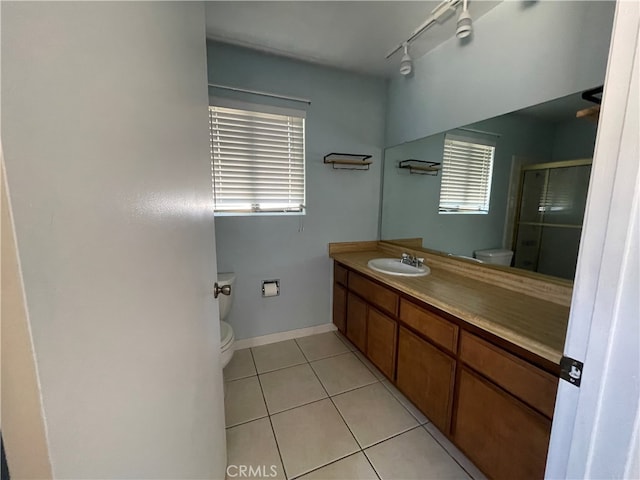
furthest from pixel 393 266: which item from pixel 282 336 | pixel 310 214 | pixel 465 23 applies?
pixel 465 23

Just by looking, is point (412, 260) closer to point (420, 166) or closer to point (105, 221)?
point (420, 166)

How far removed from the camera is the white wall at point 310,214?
6.77ft

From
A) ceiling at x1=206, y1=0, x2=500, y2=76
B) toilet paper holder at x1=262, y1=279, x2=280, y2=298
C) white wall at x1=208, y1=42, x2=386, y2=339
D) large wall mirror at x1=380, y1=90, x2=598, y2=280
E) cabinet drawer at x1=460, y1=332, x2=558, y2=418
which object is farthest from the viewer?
toilet paper holder at x1=262, y1=279, x2=280, y2=298

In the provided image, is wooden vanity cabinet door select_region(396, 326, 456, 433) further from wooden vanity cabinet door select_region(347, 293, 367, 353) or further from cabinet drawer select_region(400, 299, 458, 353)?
wooden vanity cabinet door select_region(347, 293, 367, 353)

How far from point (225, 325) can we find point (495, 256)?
1.92m

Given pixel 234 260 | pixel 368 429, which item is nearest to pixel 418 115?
pixel 234 260

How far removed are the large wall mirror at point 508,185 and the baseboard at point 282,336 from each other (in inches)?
48.3

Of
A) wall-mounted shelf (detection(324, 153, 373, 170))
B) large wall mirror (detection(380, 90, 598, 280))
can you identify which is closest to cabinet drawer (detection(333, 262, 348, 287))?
large wall mirror (detection(380, 90, 598, 280))

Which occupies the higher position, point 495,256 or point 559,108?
point 559,108

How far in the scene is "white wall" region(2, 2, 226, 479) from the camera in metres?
0.26

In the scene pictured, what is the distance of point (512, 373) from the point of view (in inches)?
38.8

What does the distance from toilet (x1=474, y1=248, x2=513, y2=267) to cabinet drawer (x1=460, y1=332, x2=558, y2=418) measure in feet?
2.32

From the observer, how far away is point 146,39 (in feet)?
1.62

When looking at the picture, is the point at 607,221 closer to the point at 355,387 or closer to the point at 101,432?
the point at 101,432
